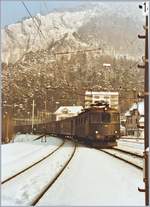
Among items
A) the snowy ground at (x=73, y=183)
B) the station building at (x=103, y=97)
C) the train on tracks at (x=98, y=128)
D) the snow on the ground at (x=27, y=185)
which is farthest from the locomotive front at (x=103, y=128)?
the snow on the ground at (x=27, y=185)

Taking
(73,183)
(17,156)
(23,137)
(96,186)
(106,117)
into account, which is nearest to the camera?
(96,186)

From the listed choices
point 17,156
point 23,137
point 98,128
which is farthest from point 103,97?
point 98,128

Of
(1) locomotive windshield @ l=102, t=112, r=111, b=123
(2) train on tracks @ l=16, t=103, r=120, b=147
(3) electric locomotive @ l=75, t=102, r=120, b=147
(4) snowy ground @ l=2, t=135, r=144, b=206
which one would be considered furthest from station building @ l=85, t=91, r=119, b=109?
(1) locomotive windshield @ l=102, t=112, r=111, b=123

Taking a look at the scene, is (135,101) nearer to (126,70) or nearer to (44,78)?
(126,70)

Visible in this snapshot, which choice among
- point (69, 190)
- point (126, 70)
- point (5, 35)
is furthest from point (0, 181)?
point (126, 70)

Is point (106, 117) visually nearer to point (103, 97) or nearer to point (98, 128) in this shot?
point (98, 128)
